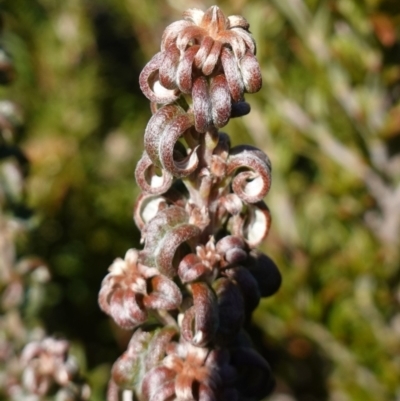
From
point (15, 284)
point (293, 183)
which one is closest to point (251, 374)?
point (15, 284)

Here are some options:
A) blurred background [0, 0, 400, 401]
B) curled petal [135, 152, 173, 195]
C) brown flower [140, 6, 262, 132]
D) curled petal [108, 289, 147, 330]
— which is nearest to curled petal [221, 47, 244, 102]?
brown flower [140, 6, 262, 132]

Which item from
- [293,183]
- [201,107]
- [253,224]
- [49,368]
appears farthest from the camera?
[293,183]

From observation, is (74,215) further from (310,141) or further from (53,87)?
(310,141)

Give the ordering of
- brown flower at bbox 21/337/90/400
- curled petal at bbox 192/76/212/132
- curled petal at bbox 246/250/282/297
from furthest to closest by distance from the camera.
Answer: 1. brown flower at bbox 21/337/90/400
2. curled petal at bbox 246/250/282/297
3. curled petal at bbox 192/76/212/132

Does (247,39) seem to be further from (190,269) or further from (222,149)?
(190,269)

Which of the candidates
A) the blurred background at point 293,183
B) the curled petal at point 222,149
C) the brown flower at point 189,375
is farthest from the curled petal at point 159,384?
the blurred background at point 293,183

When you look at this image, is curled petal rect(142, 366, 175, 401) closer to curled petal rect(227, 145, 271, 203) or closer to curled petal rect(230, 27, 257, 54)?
curled petal rect(227, 145, 271, 203)
